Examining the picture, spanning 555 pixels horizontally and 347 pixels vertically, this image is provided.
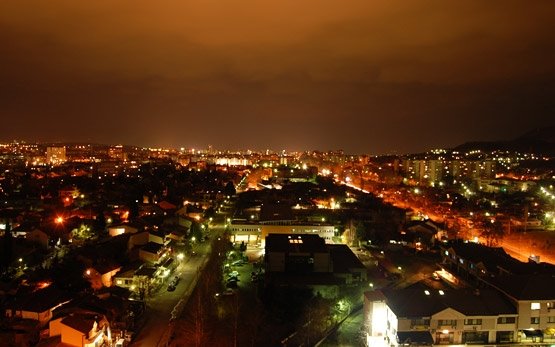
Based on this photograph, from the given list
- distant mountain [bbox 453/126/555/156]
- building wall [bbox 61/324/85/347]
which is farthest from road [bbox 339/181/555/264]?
distant mountain [bbox 453/126/555/156]

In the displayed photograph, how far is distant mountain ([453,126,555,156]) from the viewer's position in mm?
46594

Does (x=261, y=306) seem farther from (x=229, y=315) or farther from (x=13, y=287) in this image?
(x=13, y=287)

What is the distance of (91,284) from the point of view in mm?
7090

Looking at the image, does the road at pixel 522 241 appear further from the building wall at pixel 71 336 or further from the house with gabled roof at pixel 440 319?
the building wall at pixel 71 336

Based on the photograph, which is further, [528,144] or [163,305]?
[528,144]

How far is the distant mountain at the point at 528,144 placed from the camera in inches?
1834

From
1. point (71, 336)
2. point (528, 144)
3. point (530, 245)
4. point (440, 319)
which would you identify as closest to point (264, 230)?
point (440, 319)

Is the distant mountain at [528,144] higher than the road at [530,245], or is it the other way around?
the distant mountain at [528,144]

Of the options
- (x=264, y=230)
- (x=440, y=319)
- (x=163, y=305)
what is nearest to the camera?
(x=440, y=319)

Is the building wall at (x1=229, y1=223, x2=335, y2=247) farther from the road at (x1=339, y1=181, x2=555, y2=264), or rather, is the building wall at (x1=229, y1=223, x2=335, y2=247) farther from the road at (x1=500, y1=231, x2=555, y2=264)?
the road at (x1=500, y1=231, x2=555, y2=264)

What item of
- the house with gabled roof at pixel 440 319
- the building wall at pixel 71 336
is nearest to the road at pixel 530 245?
the house with gabled roof at pixel 440 319

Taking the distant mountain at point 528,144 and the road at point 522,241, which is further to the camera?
the distant mountain at point 528,144

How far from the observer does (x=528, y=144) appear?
4956cm

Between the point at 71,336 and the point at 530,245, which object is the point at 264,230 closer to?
the point at 71,336
